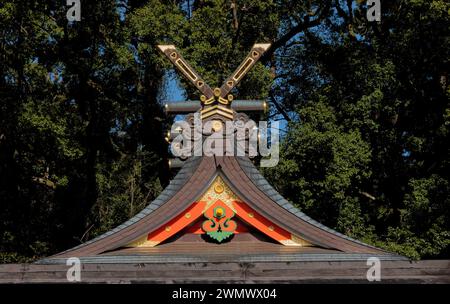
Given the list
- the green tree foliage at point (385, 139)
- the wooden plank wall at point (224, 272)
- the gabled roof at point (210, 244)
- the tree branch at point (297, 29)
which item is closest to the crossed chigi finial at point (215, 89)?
the gabled roof at point (210, 244)

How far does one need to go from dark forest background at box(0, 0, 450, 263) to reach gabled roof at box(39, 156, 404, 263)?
1066 centimetres

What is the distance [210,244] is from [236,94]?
43.2ft

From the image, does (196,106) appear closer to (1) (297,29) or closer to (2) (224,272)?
(2) (224,272)

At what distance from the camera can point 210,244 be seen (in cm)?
891

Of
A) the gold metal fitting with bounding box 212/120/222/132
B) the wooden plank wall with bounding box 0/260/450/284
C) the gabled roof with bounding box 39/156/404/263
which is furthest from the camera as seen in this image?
the gold metal fitting with bounding box 212/120/222/132

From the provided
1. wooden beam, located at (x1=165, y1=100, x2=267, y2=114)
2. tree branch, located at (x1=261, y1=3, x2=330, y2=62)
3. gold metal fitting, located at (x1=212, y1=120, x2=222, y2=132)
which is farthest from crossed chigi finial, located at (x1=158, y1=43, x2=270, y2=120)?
tree branch, located at (x1=261, y1=3, x2=330, y2=62)

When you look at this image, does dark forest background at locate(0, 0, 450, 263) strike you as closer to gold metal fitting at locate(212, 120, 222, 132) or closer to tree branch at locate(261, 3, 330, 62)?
tree branch at locate(261, 3, 330, 62)

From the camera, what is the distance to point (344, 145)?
20250 millimetres

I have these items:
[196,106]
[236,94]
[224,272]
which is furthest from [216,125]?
[236,94]

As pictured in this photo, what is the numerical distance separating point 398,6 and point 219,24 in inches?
228

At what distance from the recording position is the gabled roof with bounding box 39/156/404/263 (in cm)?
839

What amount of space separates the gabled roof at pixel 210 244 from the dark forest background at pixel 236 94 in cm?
1066
